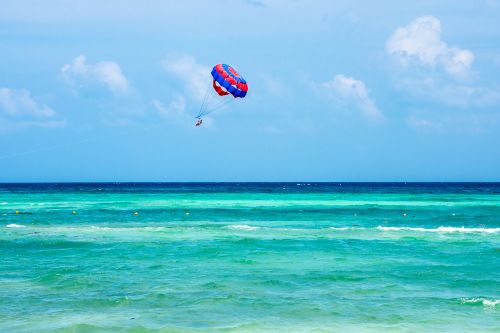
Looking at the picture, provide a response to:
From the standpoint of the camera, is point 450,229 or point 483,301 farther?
point 450,229

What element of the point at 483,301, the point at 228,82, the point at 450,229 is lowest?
the point at 483,301

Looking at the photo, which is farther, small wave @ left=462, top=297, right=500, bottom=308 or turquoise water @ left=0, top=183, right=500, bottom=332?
small wave @ left=462, top=297, right=500, bottom=308

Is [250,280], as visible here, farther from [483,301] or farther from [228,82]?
[228,82]

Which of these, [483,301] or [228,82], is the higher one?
[228,82]

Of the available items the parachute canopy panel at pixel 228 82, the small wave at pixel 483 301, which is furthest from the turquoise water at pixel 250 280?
the parachute canopy panel at pixel 228 82

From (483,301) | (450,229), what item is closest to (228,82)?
(450,229)

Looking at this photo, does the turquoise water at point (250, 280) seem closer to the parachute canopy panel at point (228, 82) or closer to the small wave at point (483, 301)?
the small wave at point (483, 301)

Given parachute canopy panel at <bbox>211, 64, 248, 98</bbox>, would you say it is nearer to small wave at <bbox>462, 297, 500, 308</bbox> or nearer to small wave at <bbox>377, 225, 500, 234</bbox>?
small wave at <bbox>377, 225, 500, 234</bbox>

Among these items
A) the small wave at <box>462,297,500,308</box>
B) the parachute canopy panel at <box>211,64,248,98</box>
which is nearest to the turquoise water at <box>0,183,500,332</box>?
the small wave at <box>462,297,500,308</box>

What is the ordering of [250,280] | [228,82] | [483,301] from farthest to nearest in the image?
[228,82]
[250,280]
[483,301]

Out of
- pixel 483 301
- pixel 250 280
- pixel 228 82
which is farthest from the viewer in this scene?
pixel 228 82

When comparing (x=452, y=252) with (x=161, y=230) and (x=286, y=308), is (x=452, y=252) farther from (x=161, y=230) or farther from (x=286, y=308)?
(x=161, y=230)

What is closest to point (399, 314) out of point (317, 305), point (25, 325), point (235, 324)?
point (317, 305)

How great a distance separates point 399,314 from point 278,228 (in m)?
17.6
